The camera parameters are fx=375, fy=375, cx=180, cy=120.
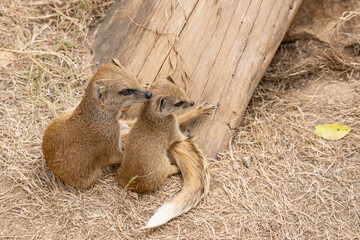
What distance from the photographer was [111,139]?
3.74m

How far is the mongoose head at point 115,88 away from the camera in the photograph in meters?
3.39

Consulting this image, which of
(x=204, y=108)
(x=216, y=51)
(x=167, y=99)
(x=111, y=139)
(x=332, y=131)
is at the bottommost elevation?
(x=111, y=139)

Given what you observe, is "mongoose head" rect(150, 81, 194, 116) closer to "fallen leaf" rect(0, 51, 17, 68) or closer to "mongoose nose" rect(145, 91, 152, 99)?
"mongoose nose" rect(145, 91, 152, 99)

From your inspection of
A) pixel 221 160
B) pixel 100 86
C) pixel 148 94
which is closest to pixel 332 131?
pixel 221 160

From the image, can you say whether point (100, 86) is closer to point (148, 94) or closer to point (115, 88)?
point (115, 88)

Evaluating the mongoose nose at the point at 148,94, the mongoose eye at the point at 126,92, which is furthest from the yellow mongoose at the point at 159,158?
the mongoose eye at the point at 126,92

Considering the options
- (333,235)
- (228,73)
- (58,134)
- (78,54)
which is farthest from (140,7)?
(333,235)

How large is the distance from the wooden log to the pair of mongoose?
680mm

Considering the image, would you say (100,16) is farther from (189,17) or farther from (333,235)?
(333,235)

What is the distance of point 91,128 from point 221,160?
1.49 m

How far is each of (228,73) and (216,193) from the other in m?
1.38

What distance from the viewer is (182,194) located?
3.71 m

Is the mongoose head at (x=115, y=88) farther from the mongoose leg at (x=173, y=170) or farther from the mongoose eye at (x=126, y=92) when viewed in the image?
the mongoose leg at (x=173, y=170)

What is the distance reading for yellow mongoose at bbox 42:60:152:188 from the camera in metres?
3.44
